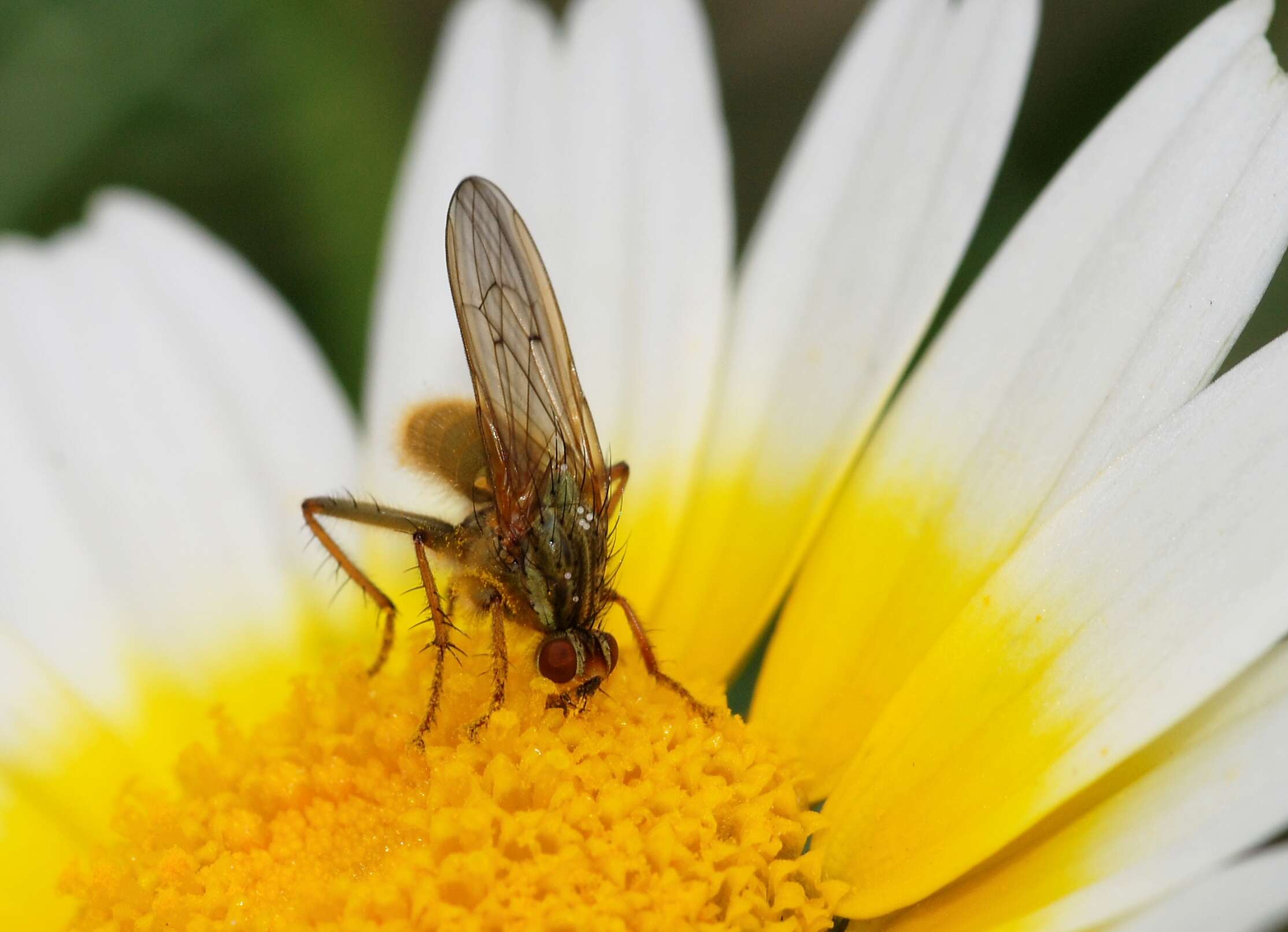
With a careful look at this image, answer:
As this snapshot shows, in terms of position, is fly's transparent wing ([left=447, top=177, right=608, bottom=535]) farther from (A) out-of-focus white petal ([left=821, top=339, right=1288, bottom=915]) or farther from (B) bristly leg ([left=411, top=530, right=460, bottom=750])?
(A) out-of-focus white petal ([left=821, top=339, right=1288, bottom=915])

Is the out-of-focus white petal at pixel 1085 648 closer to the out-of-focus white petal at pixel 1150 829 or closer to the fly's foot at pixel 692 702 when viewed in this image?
the out-of-focus white petal at pixel 1150 829

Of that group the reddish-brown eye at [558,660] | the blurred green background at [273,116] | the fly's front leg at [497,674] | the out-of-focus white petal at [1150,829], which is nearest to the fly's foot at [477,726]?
the fly's front leg at [497,674]

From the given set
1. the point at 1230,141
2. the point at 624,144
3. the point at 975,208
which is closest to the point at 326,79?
the point at 624,144

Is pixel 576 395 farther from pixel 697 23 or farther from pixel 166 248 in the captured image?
pixel 166 248

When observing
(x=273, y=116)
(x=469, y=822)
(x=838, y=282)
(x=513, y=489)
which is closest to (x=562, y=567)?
(x=513, y=489)

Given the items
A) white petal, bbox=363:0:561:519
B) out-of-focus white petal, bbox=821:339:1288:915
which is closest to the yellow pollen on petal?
out-of-focus white petal, bbox=821:339:1288:915

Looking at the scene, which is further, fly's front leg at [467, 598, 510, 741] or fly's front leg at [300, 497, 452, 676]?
fly's front leg at [300, 497, 452, 676]
